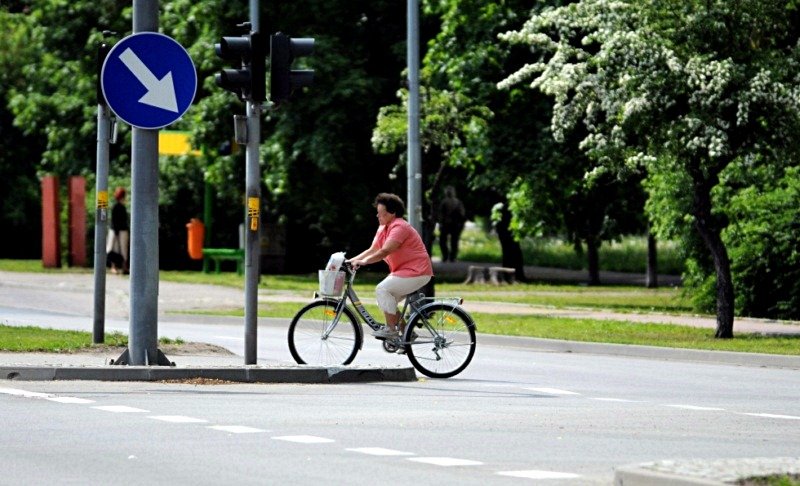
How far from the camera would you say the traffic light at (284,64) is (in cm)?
1625

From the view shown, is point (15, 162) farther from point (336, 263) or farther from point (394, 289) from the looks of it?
point (394, 289)

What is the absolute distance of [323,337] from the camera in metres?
17.5

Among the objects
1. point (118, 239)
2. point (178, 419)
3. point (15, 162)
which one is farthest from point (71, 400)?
point (15, 162)

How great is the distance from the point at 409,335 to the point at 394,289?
0.50 metres

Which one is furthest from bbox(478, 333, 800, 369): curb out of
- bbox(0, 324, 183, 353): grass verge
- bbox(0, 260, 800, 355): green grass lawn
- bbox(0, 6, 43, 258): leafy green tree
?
bbox(0, 6, 43, 258): leafy green tree

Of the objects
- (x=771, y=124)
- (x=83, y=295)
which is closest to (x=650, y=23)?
(x=771, y=124)

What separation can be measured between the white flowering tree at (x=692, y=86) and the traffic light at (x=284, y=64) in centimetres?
693

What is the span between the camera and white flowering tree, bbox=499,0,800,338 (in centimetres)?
2206

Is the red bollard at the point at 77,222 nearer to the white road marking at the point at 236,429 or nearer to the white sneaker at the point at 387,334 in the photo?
the white sneaker at the point at 387,334

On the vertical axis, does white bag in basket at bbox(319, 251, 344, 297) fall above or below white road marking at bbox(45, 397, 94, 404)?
above

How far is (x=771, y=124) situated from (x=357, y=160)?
18993 millimetres

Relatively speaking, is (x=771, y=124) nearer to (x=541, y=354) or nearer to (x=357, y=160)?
(x=541, y=354)

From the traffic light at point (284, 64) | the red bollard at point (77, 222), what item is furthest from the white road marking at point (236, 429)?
the red bollard at point (77, 222)

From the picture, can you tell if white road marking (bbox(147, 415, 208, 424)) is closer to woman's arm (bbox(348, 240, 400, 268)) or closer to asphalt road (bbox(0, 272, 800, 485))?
asphalt road (bbox(0, 272, 800, 485))
